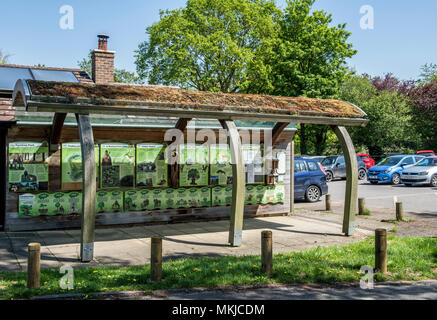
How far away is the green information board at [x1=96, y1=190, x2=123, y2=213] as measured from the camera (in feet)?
38.3

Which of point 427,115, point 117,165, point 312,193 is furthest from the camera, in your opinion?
point 427,115

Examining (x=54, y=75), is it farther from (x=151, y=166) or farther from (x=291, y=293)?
(x=291, y=293)

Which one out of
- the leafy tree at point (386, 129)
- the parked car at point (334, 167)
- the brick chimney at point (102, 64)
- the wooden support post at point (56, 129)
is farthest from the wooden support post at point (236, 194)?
the leafy tree at point (386, 129)

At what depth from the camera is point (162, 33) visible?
37688mm

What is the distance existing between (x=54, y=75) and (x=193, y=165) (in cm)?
647

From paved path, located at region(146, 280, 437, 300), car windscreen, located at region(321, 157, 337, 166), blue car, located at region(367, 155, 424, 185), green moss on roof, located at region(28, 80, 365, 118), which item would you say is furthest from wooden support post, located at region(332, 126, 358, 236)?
car windscreen, located at region(321, 157, 337, 166)

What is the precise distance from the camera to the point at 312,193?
18.0 metres

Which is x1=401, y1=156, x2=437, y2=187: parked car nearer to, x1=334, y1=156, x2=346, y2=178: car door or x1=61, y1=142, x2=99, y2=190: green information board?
x1=334, y1=156, x2=346, y2=178: car door

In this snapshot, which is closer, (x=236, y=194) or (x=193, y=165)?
(x=236, y=194)

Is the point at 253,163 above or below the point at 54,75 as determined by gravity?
below

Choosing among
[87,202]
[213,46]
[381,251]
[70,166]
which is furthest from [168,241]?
[213,46]

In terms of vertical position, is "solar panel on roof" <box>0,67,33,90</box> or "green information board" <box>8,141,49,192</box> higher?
"solar panel on roof" <box>0,67,33,90</box>

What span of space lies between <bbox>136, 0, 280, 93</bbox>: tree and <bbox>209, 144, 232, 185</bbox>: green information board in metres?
24.6
